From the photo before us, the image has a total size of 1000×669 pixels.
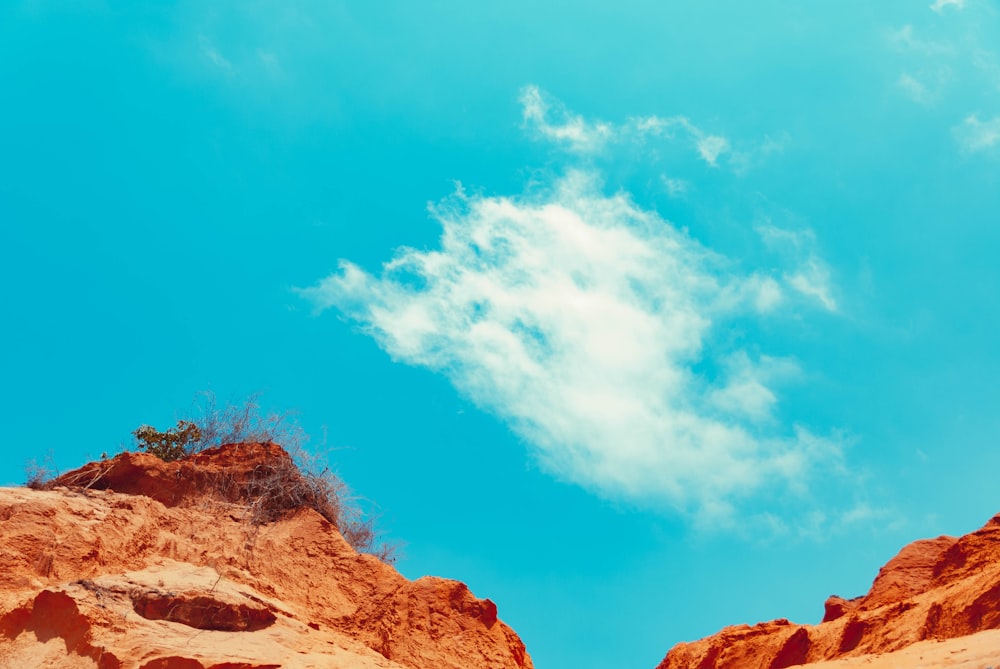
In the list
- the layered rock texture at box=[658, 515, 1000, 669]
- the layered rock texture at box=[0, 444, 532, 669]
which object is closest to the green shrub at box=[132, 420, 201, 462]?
the layered rock texture at box=[0, 444, 532, 669]

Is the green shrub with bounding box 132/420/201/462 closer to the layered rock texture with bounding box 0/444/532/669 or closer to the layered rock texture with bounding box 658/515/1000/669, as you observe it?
the layered rock texture with bounding box 0/444/532/669

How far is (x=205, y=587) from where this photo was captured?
10977 millimetres

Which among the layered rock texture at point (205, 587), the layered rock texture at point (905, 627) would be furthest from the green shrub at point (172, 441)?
the layered rock texture at point (905, 627)

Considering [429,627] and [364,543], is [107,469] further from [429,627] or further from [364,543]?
[429,627]

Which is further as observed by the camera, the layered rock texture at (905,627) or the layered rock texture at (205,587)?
the layered rock texture at (205,587)

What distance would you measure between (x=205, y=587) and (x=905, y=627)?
8.17 m

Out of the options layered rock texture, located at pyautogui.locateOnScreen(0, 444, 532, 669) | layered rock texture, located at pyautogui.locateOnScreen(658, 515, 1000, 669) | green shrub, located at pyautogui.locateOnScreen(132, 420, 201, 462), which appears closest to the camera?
layered rock texture, located at pyautogui.locateOnScreen(658, 515, 1000, 669)

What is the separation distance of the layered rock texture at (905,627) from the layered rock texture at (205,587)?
3.16 meters

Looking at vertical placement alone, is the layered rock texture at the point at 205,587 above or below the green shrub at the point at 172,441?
below

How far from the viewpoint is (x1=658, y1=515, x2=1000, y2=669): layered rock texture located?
9.85 metres

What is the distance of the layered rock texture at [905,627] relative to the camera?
985cm

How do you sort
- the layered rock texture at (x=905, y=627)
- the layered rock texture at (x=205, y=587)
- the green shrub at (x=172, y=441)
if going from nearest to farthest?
the layered rock texture at (x=905, y=627)
the layered rock texture at (x=205, y=587)
the green shrub at (x=172, y=441)

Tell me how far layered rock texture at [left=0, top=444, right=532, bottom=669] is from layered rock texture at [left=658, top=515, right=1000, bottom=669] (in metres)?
3.16

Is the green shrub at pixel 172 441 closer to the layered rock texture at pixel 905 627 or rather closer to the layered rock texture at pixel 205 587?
the layered rock texture at pixel 205 587
